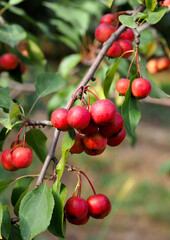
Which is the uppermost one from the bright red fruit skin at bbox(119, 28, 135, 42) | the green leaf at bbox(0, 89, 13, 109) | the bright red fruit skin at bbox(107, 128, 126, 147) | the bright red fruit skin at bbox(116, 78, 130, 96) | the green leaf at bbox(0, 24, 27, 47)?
the green leaf at bbox(0, 89, 13, 109)

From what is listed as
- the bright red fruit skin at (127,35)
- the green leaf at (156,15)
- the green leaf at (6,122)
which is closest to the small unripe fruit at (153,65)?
the bright red fruit skin at (127,35)

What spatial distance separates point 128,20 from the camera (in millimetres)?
780

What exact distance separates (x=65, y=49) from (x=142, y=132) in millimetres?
1979

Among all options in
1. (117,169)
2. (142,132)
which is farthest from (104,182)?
(142,132)

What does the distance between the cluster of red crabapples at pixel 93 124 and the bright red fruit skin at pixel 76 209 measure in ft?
0.36

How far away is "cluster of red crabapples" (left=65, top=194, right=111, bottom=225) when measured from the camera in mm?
762

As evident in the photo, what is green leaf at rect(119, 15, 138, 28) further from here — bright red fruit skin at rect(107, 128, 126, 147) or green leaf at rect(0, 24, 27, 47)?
green leaf at rect(0, 24, 27, 47)

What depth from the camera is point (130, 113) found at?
0.81m

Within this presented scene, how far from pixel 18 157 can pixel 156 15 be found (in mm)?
444

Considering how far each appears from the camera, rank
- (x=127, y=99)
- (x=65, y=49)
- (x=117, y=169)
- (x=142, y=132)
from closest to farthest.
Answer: (x=127, y=99) → (x=117, y=169) → (x=142, y=132) → (x=65, y=49)

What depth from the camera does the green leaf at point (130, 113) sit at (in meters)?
0.80

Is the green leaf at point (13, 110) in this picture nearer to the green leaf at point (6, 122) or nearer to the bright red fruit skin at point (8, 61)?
the green leaf at point (6, 122)

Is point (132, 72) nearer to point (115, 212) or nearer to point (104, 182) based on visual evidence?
point (115, 212)

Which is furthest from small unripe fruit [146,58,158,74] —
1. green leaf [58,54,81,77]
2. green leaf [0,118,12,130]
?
green leaf [0,118,12,130]
